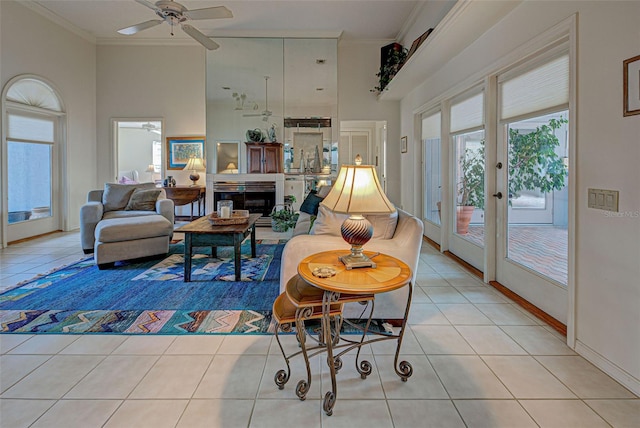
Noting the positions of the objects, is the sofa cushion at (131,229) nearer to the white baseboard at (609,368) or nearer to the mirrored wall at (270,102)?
the mirrored wall at (270,102)

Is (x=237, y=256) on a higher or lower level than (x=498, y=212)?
lower

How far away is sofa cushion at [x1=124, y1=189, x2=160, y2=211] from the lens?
4.61 meters

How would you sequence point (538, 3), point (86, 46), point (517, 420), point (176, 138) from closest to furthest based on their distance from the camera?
point (517, 420) < point (538, 3) < point (86, 46) < point (176, 138)

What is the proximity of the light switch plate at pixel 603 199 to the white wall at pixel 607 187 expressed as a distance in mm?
28

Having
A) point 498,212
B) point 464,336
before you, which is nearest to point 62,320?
point 464,336

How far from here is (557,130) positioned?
2.40 metres

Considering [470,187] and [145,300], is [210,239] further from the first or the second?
[470,187]

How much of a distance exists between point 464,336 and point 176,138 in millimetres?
6395

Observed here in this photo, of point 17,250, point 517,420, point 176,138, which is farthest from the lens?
point 176,138

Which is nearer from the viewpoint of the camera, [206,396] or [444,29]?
[206,396]

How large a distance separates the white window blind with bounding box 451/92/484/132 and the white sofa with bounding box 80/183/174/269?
369cm

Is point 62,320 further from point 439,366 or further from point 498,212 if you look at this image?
point 498,212

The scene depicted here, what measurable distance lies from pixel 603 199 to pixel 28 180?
6986 mm

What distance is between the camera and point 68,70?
5.82 metres
